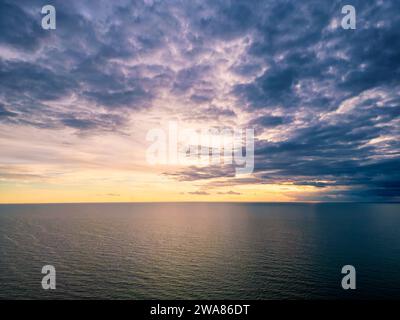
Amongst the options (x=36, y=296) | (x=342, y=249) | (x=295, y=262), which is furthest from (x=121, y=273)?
(x=342, y=249)

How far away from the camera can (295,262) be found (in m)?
80.0

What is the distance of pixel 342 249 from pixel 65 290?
98851 millimetres

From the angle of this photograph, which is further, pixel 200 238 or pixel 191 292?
pixel 200 238
